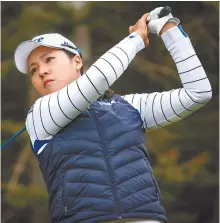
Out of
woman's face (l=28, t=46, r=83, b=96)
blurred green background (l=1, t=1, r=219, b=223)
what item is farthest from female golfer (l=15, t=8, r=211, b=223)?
blurred green background (l=1, t=1, r=219, b=223)

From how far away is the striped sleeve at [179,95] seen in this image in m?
2.97

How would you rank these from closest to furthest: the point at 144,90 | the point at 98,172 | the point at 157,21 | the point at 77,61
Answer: the point at 98,172
the point at 157,21
the point at 77,61
the point at 144,90

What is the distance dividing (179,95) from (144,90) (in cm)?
792

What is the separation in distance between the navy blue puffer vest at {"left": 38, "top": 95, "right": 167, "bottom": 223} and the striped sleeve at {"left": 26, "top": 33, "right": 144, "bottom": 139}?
0.18ft

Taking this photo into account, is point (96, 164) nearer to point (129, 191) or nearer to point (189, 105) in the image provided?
point (129, 191)

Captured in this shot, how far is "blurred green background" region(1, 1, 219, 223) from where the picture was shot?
1020 centimetres

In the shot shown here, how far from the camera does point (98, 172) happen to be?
279cm

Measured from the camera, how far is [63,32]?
1048 centimetres

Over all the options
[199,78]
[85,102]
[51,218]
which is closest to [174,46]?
[199,78]

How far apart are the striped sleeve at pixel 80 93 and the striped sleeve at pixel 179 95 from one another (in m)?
0.15

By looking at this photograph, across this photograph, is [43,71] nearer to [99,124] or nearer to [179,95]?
[99,124]

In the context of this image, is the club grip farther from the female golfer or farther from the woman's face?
the woman's face

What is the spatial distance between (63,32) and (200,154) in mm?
2533

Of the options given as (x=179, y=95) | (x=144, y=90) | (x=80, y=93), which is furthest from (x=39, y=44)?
(x=144, y=90)
